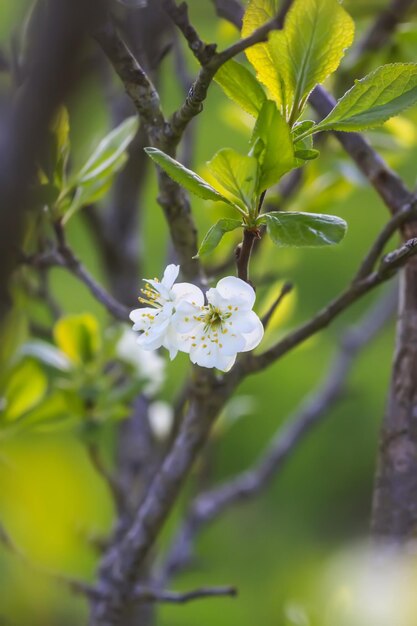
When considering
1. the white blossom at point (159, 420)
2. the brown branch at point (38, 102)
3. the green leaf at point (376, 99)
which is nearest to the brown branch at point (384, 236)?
the green leaf at point (376, 99)

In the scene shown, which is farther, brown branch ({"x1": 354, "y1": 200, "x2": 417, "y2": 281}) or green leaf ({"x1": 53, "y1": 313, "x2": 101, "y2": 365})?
green leaf ({"x1": 53, "y1": 313, "x2": 101, "y2": 365})

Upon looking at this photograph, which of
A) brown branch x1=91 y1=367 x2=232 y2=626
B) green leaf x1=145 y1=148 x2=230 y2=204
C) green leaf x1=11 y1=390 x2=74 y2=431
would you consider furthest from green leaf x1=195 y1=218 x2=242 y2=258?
green leaf x1=11 y1=390 x2=74 y2=431

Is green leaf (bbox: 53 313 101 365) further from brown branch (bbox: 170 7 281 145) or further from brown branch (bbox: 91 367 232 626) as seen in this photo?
brown branch (bbox: 170 7 281 145)

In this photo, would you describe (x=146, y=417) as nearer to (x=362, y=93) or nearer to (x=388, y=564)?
(x=388, y=564)

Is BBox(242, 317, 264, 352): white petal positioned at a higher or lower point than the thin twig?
lower

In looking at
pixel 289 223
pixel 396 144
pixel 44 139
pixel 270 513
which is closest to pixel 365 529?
pixel 270 513

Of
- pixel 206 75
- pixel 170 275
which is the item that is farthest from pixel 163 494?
pixel 206 75

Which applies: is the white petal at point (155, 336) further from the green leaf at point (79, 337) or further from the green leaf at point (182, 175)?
the green leaf at point (79, 337)
